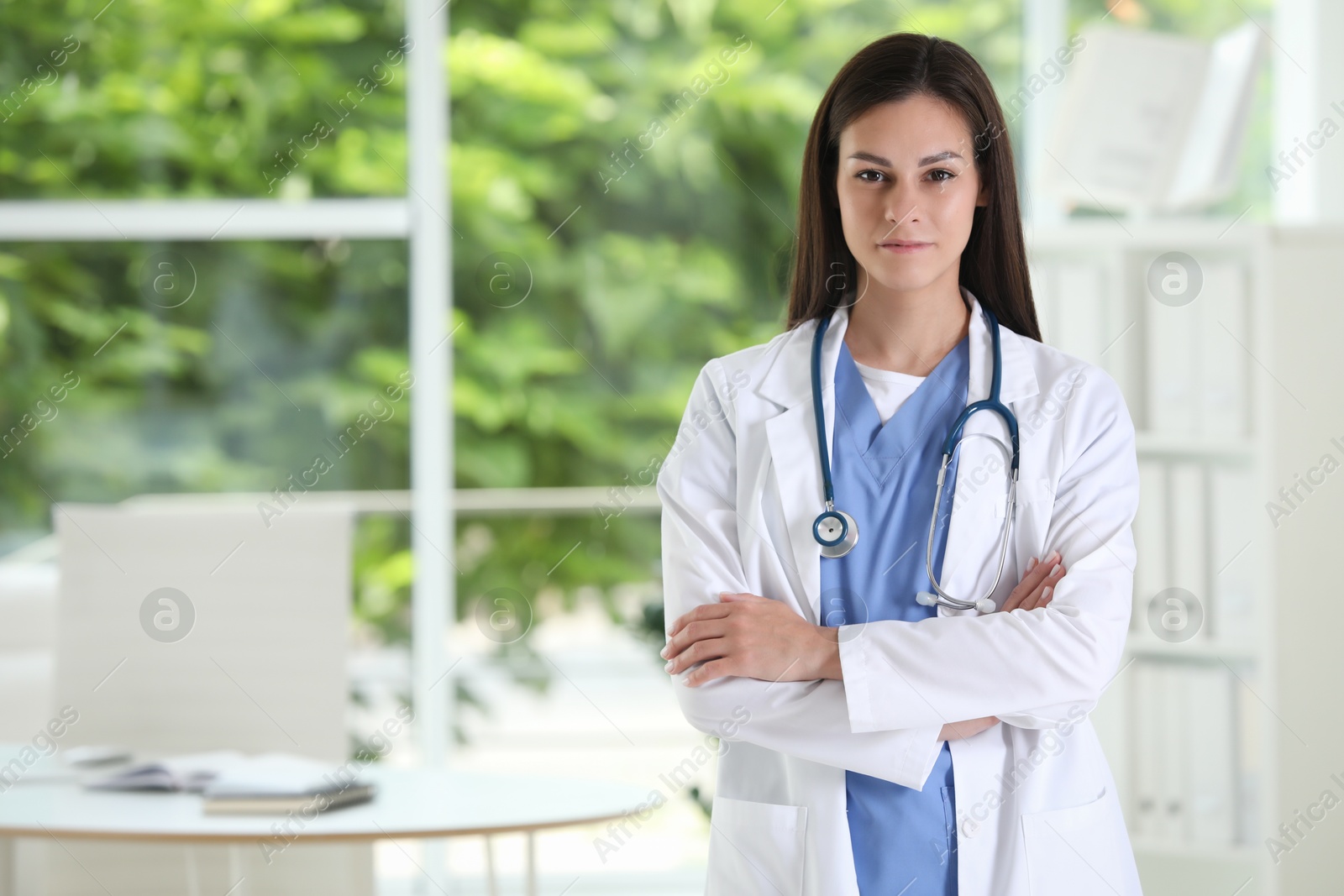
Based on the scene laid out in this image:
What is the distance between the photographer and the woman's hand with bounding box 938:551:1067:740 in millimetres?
1350

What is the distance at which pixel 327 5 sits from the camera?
3.04 metres

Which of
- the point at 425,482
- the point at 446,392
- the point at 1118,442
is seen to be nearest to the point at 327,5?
the point at 446,392

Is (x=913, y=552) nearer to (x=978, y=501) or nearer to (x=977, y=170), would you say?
(x=978, y=501)

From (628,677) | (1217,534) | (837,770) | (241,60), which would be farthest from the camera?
A: (628,677)

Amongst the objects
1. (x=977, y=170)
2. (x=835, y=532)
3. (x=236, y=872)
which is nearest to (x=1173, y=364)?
(x=977, y=170)

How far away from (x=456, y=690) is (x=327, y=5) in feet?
6.24

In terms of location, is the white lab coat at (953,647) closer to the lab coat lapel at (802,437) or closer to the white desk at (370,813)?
the lab coat lapel at (802,437)

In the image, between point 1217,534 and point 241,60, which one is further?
point 241,60

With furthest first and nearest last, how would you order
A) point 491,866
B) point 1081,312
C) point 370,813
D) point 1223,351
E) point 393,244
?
point 393,244 → point 1081,312 → point 1223,351 → point 491,866 → point 370,813

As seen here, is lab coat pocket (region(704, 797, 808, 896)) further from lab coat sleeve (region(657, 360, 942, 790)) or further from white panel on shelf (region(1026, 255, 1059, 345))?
white panel on shelf (region(1026, 255, 1059, 345))

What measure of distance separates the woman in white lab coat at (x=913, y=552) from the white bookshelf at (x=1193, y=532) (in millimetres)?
1080

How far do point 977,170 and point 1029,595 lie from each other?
1.80 ft

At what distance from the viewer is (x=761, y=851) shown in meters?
1.34

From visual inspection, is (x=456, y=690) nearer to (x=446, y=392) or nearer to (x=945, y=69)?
(x=446, y=392)
